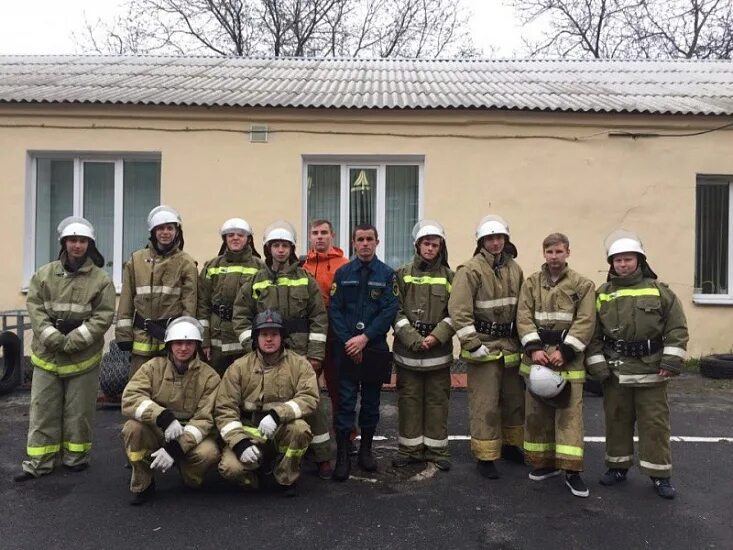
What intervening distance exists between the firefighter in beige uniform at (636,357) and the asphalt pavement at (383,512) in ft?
0.82

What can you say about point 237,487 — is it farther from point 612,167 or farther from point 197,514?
point 612,167

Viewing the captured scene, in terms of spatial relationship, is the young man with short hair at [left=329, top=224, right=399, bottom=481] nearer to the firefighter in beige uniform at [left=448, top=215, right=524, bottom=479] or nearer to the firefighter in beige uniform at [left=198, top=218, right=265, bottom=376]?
the firefighter in beige uniform at [left=448, top=215, right=524, bottom=479]

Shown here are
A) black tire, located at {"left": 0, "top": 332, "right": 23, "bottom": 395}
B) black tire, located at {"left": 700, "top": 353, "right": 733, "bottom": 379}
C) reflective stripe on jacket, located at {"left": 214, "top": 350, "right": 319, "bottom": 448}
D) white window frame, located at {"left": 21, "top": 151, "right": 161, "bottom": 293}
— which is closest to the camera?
reflective stripe on jacket, located at {"left": 214, "top": 350, "right": 319, "bottom": 448}

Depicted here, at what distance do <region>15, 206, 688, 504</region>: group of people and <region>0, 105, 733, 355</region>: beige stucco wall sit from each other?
141 inches

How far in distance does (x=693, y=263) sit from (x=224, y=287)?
691cm

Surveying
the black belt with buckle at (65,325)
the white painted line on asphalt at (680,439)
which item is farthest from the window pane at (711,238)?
the black belt with buckle at (65,325)

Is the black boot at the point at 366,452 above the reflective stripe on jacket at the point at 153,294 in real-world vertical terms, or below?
below

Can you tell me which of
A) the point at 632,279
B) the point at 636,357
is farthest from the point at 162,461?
the point at 632,279

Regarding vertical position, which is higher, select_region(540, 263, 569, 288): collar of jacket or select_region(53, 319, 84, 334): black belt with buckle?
select_region(540, 263, 569, 288): collar of jacket

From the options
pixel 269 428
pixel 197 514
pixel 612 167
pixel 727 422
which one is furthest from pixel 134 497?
pixel 612 167

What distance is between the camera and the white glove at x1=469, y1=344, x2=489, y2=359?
4465 mm

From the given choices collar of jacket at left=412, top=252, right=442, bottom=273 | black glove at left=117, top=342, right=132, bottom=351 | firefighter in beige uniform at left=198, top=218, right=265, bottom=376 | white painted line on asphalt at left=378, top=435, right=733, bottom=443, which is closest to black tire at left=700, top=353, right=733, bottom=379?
white painted line on asphalt at left=378, top=435, right=733, bottom=443

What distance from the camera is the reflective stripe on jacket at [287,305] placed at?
4566 mm

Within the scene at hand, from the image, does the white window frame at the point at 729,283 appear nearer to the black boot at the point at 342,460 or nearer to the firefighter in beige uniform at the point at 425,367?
the firefighter in beige uniform at the point at 425,367
